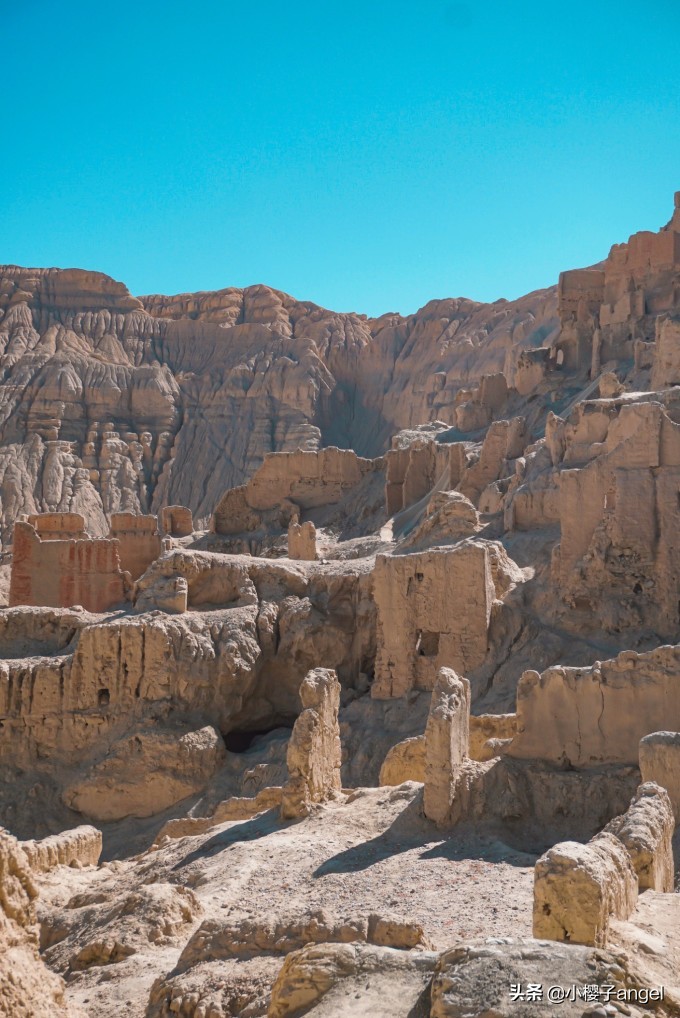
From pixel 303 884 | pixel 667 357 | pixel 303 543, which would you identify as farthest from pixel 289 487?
pixel 303 884

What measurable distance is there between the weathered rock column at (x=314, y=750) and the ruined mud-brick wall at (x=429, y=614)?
6886 mm

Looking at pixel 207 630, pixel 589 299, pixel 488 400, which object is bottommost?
pixel 207 630

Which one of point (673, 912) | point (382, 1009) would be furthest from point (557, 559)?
point (382, 1009)

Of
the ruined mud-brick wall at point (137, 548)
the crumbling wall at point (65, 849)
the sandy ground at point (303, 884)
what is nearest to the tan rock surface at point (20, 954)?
the sandy ground at point (303, 884)

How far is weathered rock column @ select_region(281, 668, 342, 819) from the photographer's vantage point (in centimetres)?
1766

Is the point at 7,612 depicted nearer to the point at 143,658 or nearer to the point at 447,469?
the point at 143,658

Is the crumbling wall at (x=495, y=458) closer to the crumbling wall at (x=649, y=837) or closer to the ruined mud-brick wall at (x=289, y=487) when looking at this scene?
the ruined mud-brick wall at (x=289, y=487)

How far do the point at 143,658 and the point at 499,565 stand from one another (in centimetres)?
845

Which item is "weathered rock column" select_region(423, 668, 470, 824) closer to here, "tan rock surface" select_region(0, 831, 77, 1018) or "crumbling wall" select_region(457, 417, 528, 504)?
"tan rock surface" select_region(0, 831, 77, 1018)

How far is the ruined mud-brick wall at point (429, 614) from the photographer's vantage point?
84.5 feet

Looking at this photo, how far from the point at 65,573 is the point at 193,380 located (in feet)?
217

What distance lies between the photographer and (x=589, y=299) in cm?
4778

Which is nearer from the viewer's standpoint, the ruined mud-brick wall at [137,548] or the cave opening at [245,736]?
the cave opening at [245,736]

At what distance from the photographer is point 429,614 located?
2622cm
